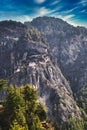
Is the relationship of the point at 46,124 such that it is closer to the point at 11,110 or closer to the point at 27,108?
the point at 27,108

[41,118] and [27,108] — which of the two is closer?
[27,108]

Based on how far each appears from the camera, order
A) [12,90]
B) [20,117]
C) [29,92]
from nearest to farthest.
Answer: [20,117]
[12,90]
[29,92]

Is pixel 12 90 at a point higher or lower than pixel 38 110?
higher

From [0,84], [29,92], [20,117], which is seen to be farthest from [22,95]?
[20,117]

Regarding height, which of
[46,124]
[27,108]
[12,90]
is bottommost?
[46,124]

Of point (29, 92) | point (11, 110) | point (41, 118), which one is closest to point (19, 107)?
point (11, 110)

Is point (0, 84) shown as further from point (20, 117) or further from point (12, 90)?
point (20, 117)

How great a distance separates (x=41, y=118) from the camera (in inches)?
3258

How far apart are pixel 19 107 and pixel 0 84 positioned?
323 inches

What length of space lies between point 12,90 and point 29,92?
251 inches

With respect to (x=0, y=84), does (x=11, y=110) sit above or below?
below

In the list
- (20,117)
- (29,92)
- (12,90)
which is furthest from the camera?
(29,92)

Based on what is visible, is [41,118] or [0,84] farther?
[41,118]

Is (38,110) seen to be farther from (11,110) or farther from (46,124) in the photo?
(11,110)
